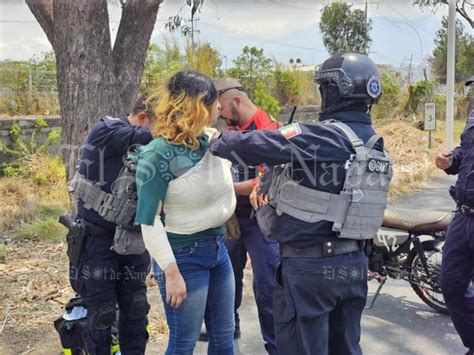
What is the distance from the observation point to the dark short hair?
251 cm

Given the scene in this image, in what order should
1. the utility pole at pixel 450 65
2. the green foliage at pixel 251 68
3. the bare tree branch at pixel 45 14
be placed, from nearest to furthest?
1. the bare tree branch at pixel 45 14
2. the utility pole at pixel 450 65
3. the green foliage at pixel 251 68

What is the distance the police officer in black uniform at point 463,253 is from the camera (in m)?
3.36

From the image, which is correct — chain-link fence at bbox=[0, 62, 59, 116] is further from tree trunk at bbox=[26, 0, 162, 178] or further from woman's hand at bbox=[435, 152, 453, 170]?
woman's hand at bbox=[435, 152, 453, 170]

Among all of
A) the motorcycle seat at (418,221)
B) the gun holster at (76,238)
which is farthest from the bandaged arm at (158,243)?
the motorcycle seat at (418,221)

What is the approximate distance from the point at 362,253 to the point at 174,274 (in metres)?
0.90

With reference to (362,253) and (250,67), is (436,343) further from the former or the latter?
(250,67)

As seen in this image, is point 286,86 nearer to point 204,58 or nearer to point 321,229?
point 204,58

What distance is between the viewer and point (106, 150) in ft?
9.75

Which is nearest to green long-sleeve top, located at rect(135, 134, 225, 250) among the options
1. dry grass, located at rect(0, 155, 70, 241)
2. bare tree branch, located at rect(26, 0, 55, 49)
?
bare tree branch, located at rect(26, 0, 55, 49)

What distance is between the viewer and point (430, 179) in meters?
11.6

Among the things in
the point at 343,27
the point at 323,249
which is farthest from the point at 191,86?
the point at 343,27

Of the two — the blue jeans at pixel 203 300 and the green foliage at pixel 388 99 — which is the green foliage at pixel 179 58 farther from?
the blue jeans at pixel 203 300

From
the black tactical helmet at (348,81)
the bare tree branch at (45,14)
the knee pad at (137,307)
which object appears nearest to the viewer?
the black tactical helmet at (348,81)

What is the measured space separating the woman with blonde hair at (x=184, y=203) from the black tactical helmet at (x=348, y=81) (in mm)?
Result: 534
